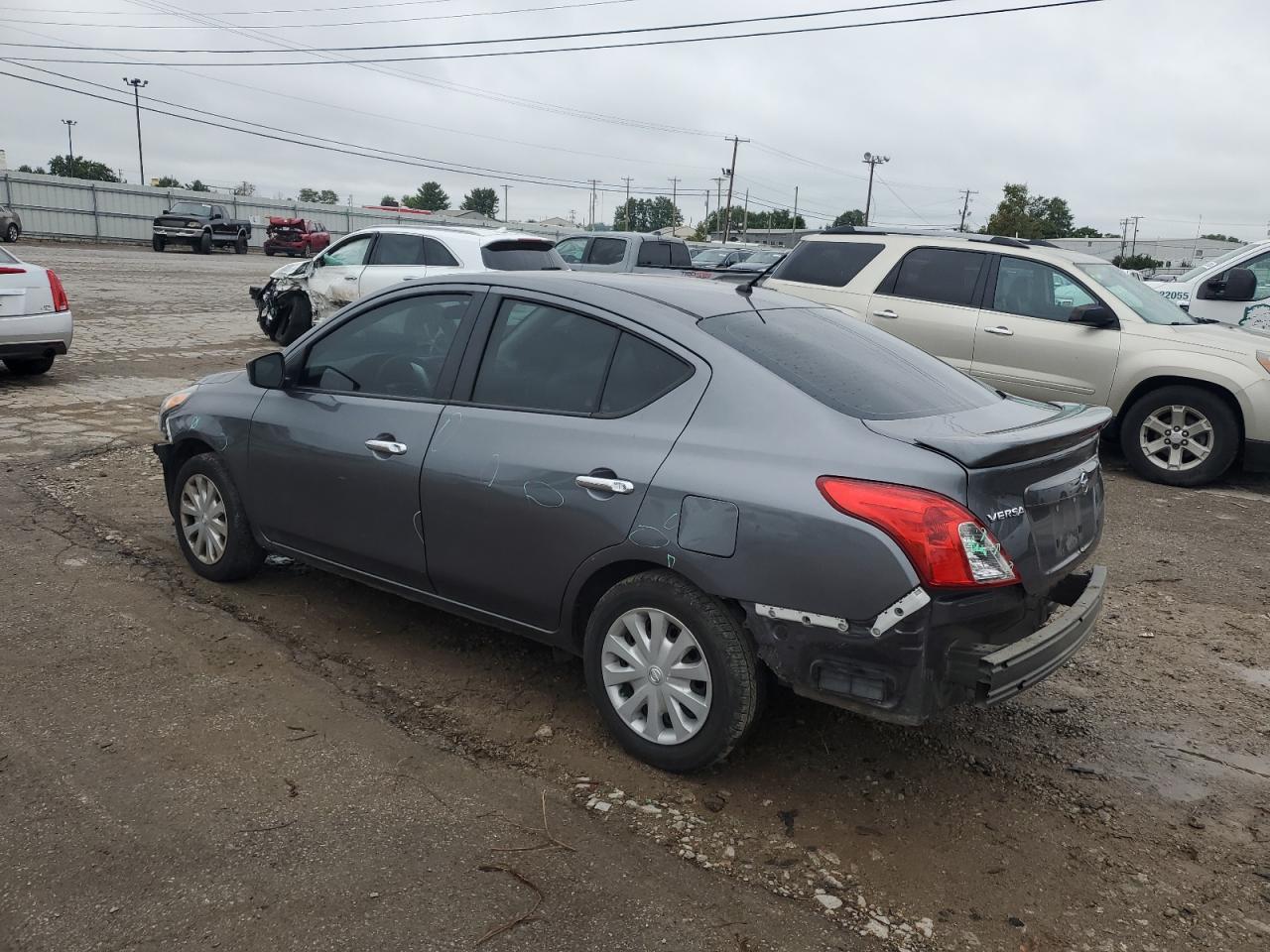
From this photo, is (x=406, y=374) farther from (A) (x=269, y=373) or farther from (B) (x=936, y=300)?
(B) (x=936, y=300)

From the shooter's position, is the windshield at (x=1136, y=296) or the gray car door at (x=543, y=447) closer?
the gray car door at (x=543, y=447)

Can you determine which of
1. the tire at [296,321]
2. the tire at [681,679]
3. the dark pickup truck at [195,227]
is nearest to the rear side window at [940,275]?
the tire at [681,679]

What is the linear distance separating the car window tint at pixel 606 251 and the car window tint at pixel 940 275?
7.29 meters

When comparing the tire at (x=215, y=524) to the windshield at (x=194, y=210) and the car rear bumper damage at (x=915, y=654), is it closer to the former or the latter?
the car rear bumper damage at (x=915, y=654)

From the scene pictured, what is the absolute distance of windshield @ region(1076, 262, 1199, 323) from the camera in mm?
8328

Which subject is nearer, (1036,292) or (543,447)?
(543,447)

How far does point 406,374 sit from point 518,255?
7704mm

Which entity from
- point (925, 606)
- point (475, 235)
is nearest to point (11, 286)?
point (475, 235)

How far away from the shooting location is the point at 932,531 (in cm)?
291

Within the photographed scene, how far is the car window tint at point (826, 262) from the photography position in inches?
370

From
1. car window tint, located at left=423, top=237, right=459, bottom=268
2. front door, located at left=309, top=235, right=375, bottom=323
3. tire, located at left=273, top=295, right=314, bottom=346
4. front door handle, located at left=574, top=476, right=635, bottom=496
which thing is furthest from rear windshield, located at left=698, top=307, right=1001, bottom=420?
tire, located at left=273, top=295, right=314, bottom=346

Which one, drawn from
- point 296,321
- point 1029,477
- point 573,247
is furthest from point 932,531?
point 573,247

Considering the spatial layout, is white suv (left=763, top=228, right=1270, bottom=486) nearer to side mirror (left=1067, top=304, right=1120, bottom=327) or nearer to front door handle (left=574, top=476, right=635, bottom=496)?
side mirror (left=1067, top=304, right=1120, bottom=327)

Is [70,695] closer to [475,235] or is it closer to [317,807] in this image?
[317,807]
